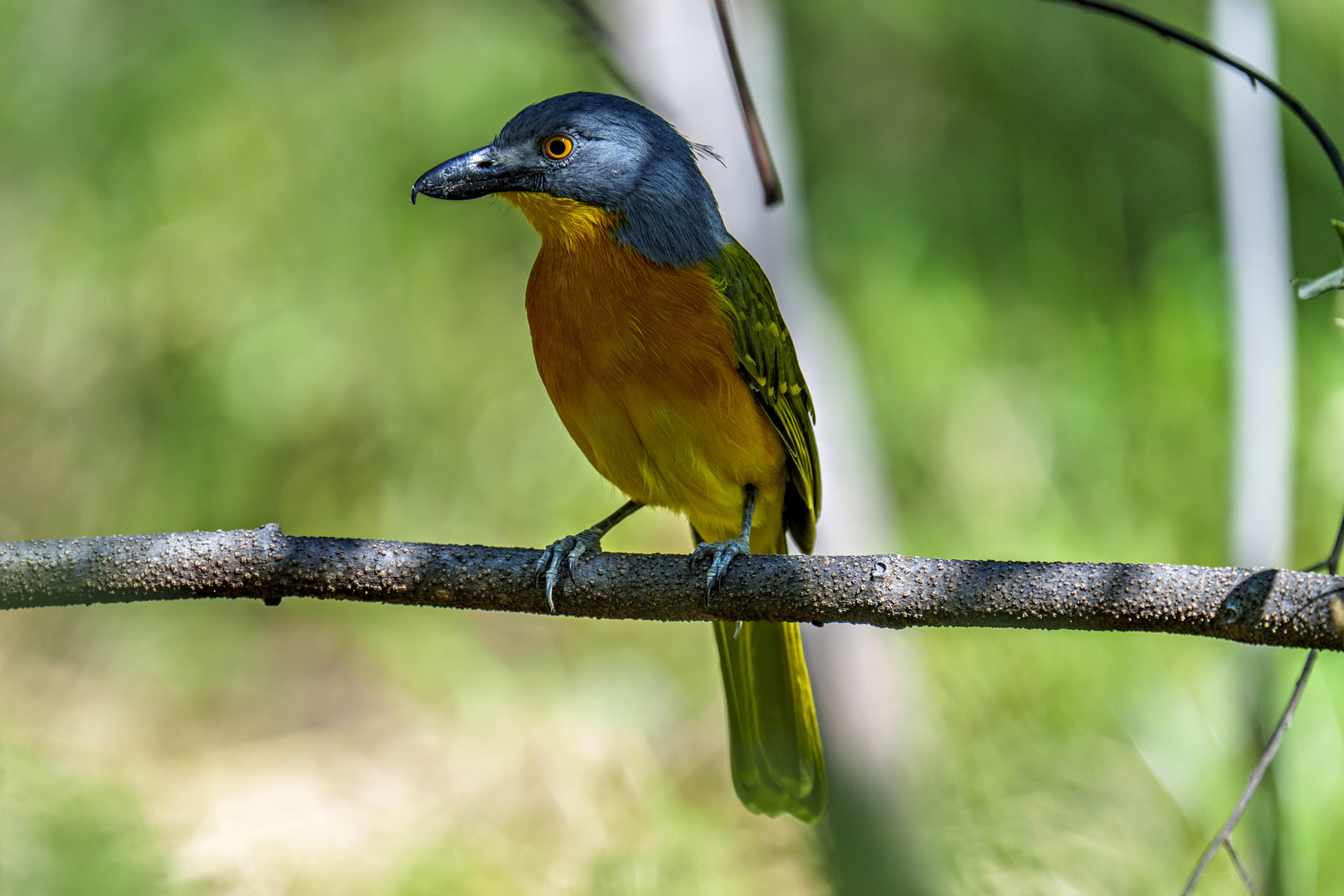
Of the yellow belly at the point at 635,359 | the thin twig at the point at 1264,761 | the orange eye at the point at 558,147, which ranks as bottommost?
the thin twig at the point at 1264,761

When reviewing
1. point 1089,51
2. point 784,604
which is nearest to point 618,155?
point 784,604

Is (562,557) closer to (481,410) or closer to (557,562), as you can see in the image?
(557,562)

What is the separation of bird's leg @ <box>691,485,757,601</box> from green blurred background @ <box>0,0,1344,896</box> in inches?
99.8

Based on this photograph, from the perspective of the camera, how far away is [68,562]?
2340mm

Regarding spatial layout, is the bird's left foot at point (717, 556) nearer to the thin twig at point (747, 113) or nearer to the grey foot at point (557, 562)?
the grey foot at point (557, 562)

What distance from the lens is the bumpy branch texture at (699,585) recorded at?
2102 millimetres

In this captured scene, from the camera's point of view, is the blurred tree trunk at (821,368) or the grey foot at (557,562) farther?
the blurred tree trunk at (821,368)

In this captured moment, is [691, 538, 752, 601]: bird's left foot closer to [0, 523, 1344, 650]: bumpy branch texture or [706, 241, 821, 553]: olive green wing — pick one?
[0, 523, 1344, 650]: bumpy branch texture

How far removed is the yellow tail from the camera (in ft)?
11.5

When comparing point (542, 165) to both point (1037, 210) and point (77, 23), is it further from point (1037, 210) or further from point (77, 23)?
point (77, 23)

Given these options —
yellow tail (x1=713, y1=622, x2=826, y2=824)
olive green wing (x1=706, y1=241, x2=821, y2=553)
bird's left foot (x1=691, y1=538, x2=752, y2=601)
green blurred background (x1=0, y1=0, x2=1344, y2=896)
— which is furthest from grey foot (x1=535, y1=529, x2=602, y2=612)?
green blurred background (x1=0, y1=0, x2=1344, y2=896)

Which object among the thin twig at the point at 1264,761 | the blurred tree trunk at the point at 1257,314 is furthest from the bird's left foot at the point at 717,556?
the blurred tree trunk at the point at 1257,314

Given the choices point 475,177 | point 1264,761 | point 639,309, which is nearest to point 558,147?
point 475,177

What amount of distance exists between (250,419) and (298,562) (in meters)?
5.81
